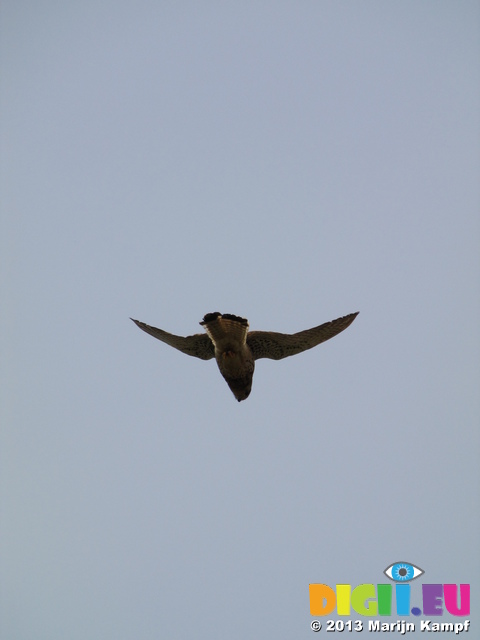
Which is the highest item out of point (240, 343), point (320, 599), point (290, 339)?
point (290, 339)

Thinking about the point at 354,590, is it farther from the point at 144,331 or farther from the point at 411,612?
the point at 144,331

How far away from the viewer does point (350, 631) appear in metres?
20.1

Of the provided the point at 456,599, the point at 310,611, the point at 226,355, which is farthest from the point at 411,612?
the point at 226,355

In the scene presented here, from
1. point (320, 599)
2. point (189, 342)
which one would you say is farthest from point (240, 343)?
point (320, 599)

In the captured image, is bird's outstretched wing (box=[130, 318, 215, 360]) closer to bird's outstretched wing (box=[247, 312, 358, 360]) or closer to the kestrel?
the kestrel

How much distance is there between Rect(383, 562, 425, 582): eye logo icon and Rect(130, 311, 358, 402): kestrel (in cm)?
812

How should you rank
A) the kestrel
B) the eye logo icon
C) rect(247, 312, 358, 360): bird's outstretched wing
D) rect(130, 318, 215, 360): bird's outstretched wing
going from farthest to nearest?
the eye logo icon < rect(130, 318, 215, 360): bird's outstretched wing < rect(247, 312, 358, 360): bird's outstretched wing < the kestrel

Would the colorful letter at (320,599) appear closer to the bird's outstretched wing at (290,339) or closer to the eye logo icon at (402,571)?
the eye logo icon at (402,571)

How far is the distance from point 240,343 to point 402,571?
1020cm

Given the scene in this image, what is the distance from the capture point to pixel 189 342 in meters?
18.0

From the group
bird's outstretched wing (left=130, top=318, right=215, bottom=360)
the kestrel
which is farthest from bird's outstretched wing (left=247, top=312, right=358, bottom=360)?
bird's outstretched wing (left=130, top=318, right=215, bottom=360)

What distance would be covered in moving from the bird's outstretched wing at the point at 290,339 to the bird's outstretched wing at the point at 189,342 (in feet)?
3.61

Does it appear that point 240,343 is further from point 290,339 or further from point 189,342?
point 189,342

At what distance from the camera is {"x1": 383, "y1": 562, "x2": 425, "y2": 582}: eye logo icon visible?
71.1 ft
